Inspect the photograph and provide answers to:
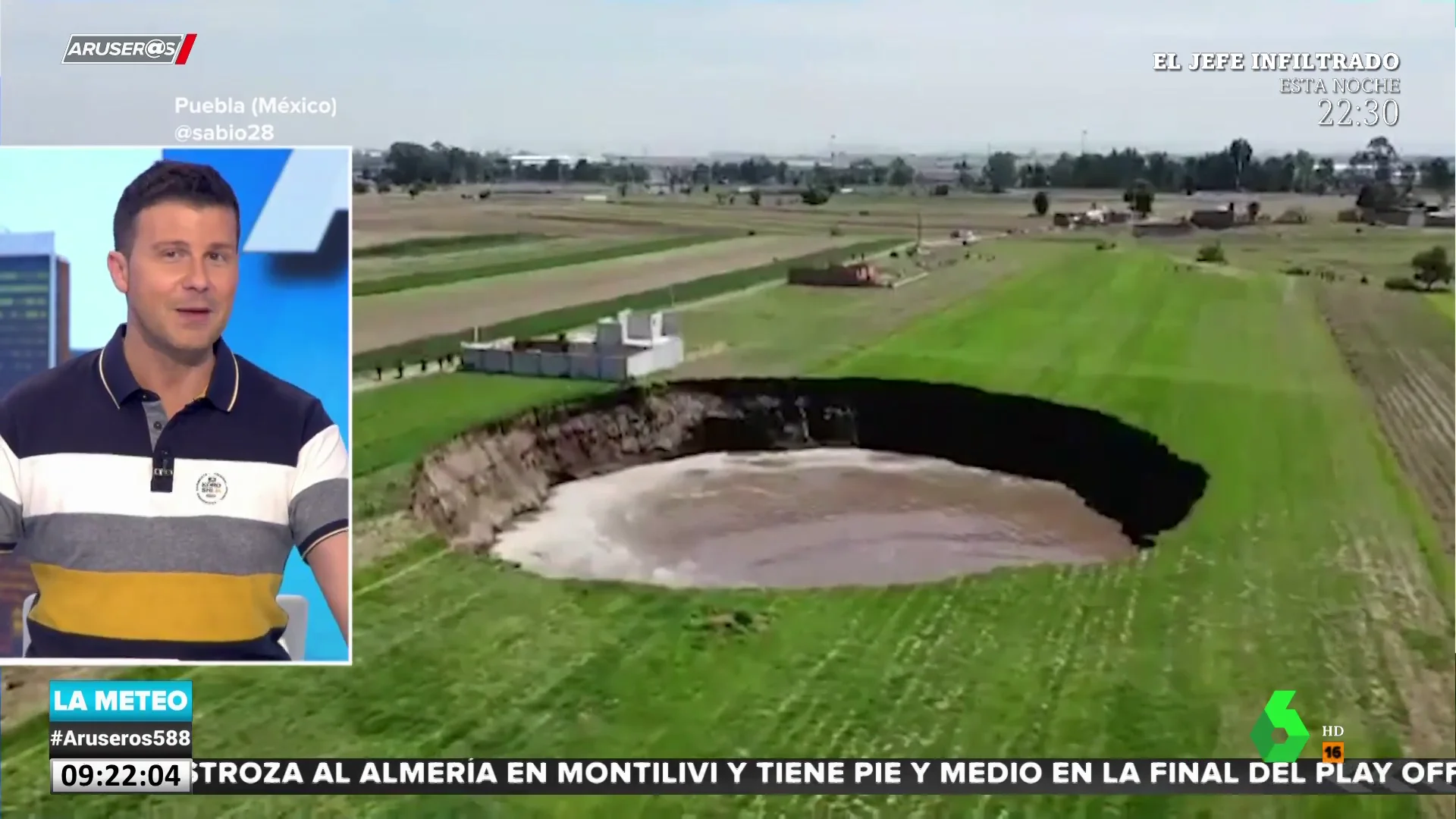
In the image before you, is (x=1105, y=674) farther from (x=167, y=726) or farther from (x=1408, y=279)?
(x=167, y=726)

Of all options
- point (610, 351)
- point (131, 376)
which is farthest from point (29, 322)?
point (610, 351)

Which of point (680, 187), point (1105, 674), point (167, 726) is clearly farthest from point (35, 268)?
point (1105, 674)

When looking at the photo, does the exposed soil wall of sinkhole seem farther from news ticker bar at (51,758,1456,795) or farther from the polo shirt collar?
news ticker bar at (51,758,1456,795)

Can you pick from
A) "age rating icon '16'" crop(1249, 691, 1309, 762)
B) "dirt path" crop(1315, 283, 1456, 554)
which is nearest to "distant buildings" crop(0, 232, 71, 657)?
"age rating icon '16'" crop(1249, 691, 1309, 762)

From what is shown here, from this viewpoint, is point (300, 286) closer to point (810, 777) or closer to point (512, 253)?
point (512, 253)

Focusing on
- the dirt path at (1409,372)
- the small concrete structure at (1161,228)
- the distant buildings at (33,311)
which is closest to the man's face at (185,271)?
the distant buildings at (33,311)
